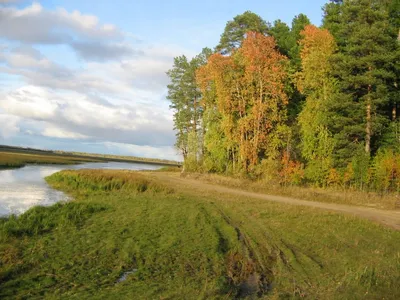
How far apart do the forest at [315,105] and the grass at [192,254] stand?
46.3ft

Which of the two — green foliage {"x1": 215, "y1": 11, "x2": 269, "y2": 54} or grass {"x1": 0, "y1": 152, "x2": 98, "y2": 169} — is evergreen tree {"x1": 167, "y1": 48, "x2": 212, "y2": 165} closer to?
green foliage {"x1": 215, "y1": 11, "x2": 269, "y2": 54}

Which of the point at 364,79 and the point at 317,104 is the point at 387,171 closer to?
the point at 364,79

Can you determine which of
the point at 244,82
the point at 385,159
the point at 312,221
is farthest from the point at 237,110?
the point at 312,221

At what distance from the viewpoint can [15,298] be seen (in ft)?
24.3

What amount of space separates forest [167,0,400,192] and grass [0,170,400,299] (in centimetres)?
1411

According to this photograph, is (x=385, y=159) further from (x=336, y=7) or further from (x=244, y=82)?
(x=336, y=7)

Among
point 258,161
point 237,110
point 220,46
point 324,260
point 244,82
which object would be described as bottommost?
point 324,260

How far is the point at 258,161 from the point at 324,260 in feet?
91.2

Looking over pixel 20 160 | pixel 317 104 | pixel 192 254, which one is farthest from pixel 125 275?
pixel 20 160

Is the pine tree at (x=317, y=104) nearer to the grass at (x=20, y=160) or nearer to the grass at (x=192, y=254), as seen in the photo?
the grass at (x=192, y=254)

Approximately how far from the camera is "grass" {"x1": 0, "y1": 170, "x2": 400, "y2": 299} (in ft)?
27.2

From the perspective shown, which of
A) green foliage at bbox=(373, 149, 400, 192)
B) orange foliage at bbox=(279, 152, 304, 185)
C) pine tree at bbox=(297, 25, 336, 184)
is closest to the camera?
green foliage at bbox=(373, 149, 400, 192)

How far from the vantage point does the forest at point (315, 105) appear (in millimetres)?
29734

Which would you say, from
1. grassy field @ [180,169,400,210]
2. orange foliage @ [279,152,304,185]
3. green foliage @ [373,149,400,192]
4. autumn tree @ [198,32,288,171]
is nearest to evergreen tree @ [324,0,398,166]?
green foliage @ [373,149,400,192]
